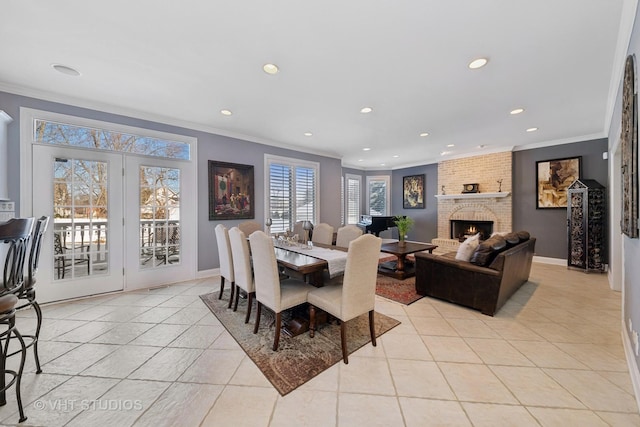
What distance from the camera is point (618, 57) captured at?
223cm

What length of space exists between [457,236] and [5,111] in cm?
865

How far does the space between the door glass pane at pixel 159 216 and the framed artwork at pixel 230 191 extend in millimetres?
570

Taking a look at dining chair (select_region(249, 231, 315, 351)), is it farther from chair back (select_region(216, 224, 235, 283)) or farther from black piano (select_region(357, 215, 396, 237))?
black piano (select_region(357, 215, 396, 237))

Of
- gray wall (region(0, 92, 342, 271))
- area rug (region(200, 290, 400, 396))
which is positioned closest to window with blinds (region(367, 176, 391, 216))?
gray wall (region(0, 92, 342, 271))

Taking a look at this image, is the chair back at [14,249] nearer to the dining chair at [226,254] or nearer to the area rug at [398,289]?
the dining chair at [226,254]

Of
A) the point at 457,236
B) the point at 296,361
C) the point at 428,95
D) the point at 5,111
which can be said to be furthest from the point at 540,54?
the point at 5,111

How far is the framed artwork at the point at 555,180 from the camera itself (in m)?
4.97

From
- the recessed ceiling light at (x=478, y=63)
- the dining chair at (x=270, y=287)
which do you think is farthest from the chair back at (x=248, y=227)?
the recessed ceiling light at (x=478, y=63)

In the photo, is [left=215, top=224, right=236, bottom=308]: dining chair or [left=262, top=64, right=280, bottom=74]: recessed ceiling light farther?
[left=215, top=224, right=236, bottom=308]: dining chair

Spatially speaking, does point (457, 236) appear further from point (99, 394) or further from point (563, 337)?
point (99, 394)

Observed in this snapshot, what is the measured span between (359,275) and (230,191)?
11.1ft

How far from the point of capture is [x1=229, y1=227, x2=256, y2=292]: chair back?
249 centimetres

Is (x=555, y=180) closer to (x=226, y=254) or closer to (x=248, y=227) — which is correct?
(x=248, y=227)

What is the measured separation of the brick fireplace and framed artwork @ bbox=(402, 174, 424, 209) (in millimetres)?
673
